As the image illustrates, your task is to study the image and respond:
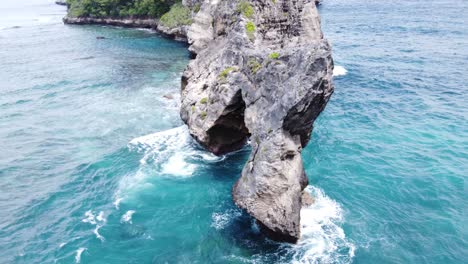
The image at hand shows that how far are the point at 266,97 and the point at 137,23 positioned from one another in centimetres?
9039

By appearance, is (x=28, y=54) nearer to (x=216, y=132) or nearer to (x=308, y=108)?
(x=216, y=132)

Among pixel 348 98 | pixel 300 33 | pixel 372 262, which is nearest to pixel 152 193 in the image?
pixel 372 262

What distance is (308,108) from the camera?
2531 cm

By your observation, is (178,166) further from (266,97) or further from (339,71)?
(339,71)

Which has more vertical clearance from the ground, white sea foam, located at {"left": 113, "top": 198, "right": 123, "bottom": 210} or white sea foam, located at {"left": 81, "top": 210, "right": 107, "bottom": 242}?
white sea foam, located at {"left": 113, "top": 198, "right": 123, "bottom": 210}

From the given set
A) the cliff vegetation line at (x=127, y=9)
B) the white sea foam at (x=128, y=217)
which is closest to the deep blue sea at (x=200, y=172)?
the white sea foam at (x=128, y=217)

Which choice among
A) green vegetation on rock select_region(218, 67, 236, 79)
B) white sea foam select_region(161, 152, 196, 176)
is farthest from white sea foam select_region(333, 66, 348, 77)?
white sea foam select_region(161, 152, 196, 176)

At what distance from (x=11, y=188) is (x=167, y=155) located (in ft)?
46.6

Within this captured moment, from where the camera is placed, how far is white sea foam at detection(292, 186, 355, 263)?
24562mm

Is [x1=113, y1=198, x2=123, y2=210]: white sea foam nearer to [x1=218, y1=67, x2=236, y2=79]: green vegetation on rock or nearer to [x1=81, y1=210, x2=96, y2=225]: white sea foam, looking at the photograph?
[x1=81, y1=210, x2=96, y2=225]: white sea foam

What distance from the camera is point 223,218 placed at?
2855 cm

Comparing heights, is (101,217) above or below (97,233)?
above

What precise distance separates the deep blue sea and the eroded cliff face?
2344mm

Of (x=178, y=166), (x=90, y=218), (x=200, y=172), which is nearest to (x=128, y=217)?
(x=90, y=218)
